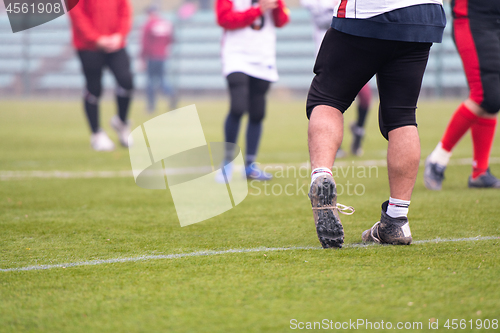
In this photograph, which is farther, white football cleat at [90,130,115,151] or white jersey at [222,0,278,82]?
white football cleat at [90,130,115,151]

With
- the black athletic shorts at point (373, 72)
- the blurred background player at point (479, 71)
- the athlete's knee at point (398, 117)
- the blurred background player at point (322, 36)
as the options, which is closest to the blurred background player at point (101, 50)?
the blurred background player at point (322, 36)

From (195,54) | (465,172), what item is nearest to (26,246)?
(465,172)

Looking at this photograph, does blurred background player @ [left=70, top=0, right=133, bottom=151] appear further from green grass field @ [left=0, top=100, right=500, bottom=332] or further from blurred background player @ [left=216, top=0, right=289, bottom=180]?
green grass field @ [left=0, top=100, right=500, bottom=332]

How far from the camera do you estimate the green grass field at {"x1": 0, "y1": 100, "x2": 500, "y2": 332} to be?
1.48 m

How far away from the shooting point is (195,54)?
802 inches

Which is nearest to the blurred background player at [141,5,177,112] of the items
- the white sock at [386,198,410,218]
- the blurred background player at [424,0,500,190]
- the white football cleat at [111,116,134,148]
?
the white football cleat at [111,116,134,148]

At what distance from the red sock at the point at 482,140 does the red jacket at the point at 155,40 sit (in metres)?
12.1

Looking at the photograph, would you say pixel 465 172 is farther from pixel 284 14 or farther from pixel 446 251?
pixel 446 251

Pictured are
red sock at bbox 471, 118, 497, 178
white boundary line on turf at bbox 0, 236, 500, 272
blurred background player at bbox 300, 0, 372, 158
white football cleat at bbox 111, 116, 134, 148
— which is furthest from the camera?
white football cleat at bbox 111, 116, 134, 148

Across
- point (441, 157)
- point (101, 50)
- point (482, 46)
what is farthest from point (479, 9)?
point (101, 50)

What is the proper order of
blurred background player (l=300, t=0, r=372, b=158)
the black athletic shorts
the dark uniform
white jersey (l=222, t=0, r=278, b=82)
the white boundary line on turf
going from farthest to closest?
blurred background player (l=300, t=0, r=372, b=158) < white jersey (l=222, t=0, r=278, b=82) < the dark uniform < the black athletic shorts < the white boundary line on turf

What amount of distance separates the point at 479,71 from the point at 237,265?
213cm

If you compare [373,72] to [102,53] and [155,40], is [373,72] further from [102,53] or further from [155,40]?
[155,40]

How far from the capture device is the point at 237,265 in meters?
1.95
